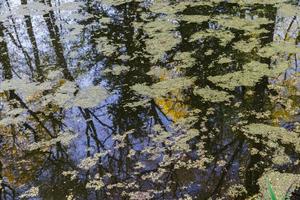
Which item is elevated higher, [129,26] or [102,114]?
[129,26]

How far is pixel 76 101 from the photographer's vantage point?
493 centimetres

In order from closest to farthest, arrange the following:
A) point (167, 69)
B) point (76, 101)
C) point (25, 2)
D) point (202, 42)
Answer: point (76, 101), point (167, 69), point (202, 42), point (25, 2)

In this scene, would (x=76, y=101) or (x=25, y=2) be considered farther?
(x=25, y=2)

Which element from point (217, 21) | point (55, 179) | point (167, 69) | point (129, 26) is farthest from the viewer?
point (129, 26)

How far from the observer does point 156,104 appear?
4.67m

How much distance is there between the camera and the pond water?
3.60m

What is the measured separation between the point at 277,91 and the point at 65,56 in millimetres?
3187

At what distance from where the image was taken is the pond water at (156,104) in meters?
3.60

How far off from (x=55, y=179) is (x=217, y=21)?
356 centimetres

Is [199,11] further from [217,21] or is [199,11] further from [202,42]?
[202,42]

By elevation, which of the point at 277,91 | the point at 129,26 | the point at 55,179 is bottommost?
the point at 55,179

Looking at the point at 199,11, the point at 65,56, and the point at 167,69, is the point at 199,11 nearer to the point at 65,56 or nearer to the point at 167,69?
the point at 167,69

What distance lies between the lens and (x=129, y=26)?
6691 millimetres

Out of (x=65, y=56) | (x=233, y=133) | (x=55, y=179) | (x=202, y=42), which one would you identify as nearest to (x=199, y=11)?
(x=202, y=42)
